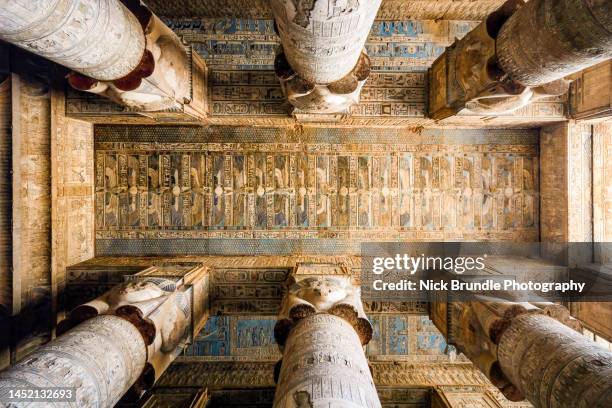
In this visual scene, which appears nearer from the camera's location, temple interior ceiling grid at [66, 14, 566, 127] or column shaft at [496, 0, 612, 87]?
column shaft at [496, 0, 612, 87]

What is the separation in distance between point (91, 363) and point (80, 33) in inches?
110

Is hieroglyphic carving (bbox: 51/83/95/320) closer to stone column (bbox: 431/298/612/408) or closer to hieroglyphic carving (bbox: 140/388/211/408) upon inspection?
hieroglyphic carving (bbox: 140/388/211/408)

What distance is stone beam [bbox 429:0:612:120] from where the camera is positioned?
2.57m

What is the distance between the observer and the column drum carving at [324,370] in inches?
91.4

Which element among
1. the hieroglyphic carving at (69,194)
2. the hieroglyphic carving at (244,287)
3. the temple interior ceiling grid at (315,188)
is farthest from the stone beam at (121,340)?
the hieroglyphic carving at (69,194)

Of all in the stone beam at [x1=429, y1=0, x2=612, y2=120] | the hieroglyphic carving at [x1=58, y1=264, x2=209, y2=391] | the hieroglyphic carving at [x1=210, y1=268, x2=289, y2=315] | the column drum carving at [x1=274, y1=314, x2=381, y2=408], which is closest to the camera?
the column drum carving at [x1=274, y1=314, x2=381, y2=408]

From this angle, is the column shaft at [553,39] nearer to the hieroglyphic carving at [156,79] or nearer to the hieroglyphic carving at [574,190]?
the hieroglyphic carving at [574,190]

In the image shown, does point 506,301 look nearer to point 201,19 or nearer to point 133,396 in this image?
point 133,396

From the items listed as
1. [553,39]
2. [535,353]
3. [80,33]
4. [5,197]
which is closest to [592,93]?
[553,39]

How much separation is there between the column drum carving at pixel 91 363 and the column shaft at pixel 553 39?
4.83m

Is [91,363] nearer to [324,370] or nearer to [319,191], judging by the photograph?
[324,370]

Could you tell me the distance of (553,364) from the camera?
9.88 ft

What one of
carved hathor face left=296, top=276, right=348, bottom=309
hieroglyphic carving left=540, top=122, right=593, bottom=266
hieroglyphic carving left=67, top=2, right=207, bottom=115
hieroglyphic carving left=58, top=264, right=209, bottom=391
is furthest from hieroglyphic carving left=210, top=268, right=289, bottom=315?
hieroglyphic carving left=540, top=122, right=593, bottom=266

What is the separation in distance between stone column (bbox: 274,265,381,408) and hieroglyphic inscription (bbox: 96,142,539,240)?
6.62 ft
